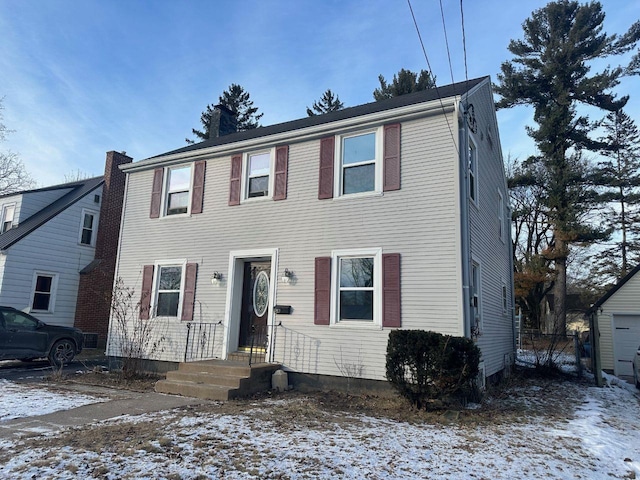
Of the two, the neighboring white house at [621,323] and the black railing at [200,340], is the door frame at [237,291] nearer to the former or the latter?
the black railing at [200,340]

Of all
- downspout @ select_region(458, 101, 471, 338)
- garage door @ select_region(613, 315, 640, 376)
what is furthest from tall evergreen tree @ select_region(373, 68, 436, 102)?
downspout @ select_region(458, 101, 471, 338)

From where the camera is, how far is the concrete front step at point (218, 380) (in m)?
7.32

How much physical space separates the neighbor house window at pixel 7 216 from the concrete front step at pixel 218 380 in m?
12.5

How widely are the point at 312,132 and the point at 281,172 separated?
1.14m

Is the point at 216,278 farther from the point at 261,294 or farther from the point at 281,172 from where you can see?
the point at 281,172

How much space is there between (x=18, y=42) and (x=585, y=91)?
2353cm

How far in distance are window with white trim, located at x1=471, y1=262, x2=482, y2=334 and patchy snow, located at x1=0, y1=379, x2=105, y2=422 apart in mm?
6503

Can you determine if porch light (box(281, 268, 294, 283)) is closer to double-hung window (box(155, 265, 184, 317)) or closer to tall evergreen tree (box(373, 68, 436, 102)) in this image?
double-hung window (box(155, 265, 184, 317))

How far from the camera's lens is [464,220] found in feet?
25.2

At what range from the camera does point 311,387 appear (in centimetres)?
828

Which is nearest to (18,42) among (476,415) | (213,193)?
(213,193)

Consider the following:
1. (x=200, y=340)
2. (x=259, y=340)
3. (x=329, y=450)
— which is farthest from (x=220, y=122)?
(x=329, y=450)

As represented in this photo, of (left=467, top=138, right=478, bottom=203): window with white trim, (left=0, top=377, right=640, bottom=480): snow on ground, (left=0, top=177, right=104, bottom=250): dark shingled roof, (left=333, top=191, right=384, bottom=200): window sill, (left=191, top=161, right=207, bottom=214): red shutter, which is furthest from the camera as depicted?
(left=0, top=177, right=104, bottom=250): dark shingled roof

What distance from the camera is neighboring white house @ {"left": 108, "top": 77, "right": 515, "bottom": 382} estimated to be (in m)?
7.79
